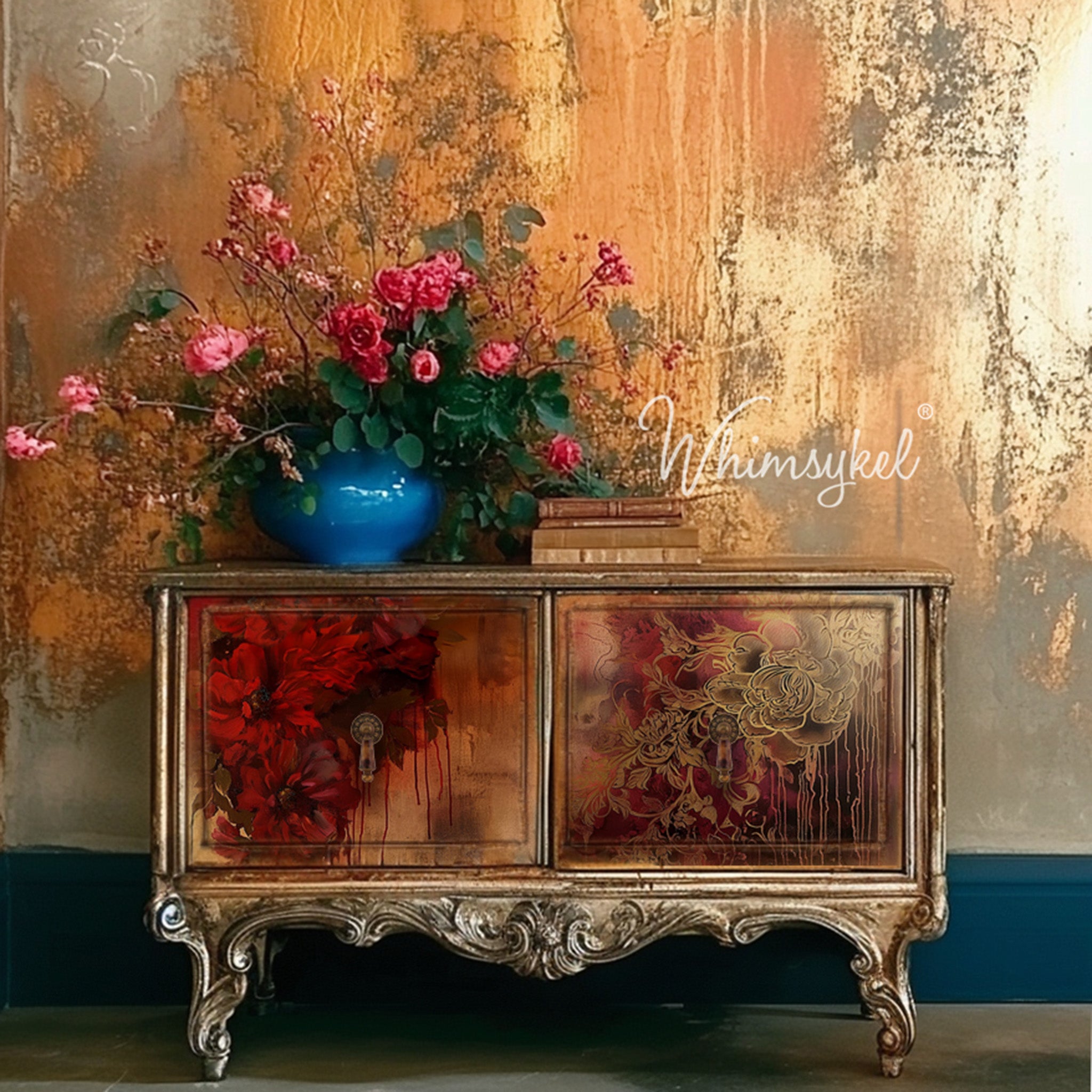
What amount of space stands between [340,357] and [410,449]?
0.24m

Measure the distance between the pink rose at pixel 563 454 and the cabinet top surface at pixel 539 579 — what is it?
372 millimetres

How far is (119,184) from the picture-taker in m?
3.27

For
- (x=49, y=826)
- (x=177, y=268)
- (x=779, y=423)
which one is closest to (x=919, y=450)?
(x=779, y=423)

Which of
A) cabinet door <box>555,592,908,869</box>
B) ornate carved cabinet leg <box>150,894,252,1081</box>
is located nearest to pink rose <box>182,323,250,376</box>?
cabinet door <box>555,592,908,869</box>

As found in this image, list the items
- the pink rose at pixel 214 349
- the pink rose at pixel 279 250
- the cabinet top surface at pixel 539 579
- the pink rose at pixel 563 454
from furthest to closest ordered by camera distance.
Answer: the pink rose at pixel 563 454
the pink rose at pixel 279 250
the pink rose at pixel 214 349
the cabinet top surface at pixel 539 579

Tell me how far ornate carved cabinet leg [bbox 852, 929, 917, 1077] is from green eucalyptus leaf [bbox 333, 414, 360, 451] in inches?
53.0

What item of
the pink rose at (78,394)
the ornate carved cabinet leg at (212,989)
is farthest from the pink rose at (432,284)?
the ornate carved cabinet leg at (212,989)

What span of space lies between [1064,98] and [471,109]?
1.29 m

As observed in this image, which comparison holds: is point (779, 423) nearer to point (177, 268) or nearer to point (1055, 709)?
point (1055, 709)

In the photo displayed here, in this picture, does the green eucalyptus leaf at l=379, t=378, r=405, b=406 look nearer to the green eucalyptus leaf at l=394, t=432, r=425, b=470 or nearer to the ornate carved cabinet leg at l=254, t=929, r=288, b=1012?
the green eucalyptus leaf at l=394, t=432, r=425, b=470

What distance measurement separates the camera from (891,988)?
280cm

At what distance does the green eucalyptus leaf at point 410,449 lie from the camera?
288 centimetres

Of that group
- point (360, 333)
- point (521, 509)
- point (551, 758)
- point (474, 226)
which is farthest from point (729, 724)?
point (474, 226)

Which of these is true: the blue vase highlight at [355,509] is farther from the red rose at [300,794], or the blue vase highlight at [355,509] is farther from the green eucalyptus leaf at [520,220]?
the green eucalyptus leaf at [520,220]
